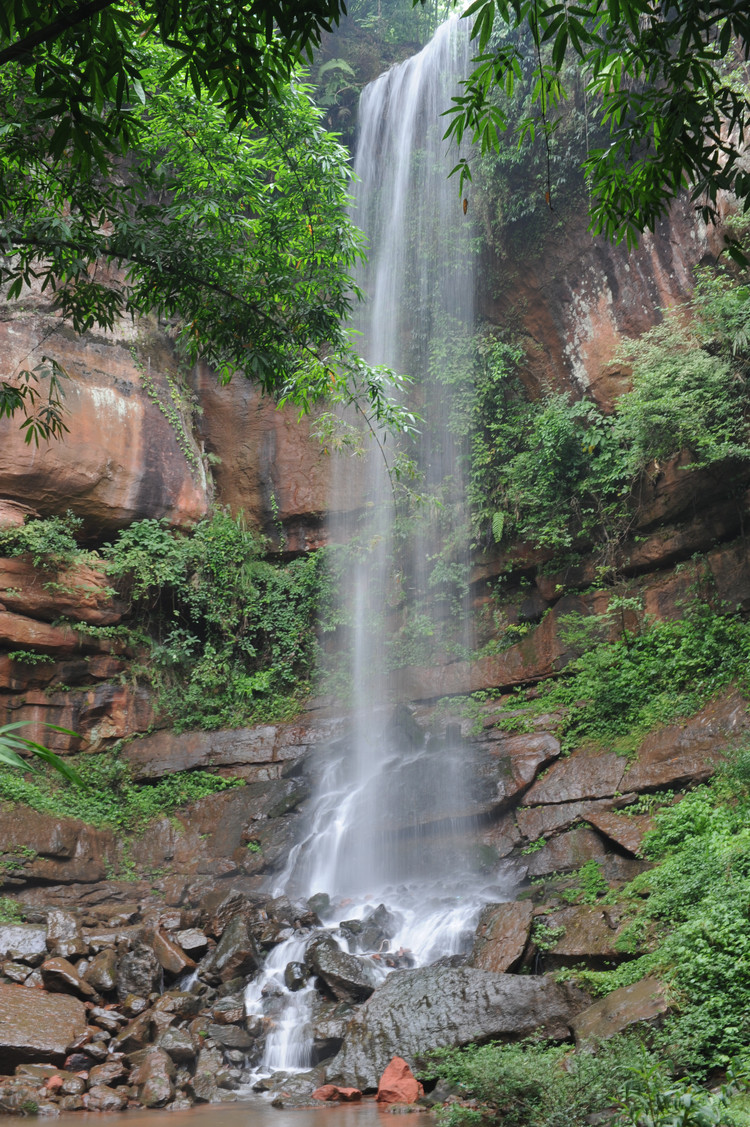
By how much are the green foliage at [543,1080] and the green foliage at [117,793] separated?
23.1 ft

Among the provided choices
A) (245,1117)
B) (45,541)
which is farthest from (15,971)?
(45,541)

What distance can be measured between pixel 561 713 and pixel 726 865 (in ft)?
15.4

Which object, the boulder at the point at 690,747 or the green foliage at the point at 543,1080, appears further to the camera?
the boulder at the point at 690,747

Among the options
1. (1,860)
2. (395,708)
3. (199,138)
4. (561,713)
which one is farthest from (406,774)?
(199,138)

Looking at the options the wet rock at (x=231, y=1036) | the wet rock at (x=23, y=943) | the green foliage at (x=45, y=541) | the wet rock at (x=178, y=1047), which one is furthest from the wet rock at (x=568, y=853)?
the green foliage at (x=45, y=541)

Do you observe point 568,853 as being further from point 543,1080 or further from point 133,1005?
point 133,1005

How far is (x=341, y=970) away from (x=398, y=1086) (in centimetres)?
183

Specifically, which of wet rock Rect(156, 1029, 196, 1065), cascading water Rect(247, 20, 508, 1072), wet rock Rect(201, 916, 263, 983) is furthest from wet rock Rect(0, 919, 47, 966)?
cascading water Rect(247, 20, 508, 1072)

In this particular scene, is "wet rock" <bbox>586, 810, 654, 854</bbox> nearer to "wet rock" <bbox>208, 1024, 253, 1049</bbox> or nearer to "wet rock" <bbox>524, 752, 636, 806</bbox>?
"wet rock" <bbox>524, 752, 636, 806</bbox>

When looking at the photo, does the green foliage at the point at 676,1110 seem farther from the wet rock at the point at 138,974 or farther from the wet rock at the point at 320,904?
the wet rock at the point at 320,904

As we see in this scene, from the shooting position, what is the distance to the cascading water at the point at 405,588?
9.35 m

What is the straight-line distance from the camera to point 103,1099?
5652mm

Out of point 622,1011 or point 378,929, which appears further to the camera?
point 378,929

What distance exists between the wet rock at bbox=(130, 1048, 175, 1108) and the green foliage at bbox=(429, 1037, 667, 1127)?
2108 mm
